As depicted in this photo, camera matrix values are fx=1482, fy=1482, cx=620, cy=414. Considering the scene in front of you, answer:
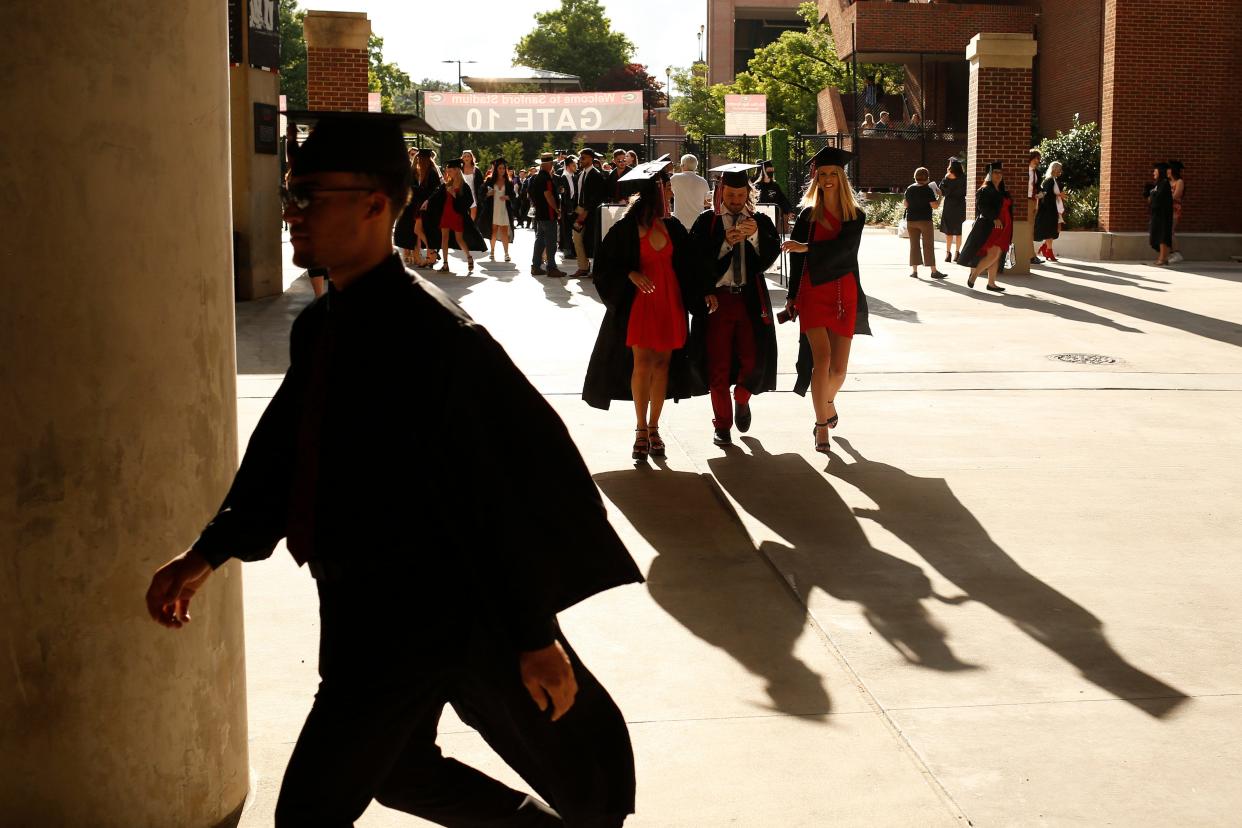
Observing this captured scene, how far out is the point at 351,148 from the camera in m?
2.80

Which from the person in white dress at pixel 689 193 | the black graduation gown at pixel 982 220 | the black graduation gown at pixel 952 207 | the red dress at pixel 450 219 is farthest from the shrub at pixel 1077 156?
the person in white dress at pixel 689 193

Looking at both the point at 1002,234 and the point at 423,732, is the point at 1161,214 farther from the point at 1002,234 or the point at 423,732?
the point at 423,732

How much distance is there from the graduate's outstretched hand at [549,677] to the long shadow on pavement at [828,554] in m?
2.83

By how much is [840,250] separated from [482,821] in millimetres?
6583

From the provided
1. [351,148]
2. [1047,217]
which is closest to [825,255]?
[351,148]

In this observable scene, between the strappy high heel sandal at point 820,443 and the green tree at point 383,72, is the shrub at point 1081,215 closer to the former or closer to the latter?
the strappy high heel sandal at point 820,443

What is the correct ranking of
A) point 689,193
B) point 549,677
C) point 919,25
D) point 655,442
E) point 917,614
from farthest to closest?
point 919,25, point 689,193, point 655,442, point 917,614, point 549,677

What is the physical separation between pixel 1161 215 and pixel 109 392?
23.3m

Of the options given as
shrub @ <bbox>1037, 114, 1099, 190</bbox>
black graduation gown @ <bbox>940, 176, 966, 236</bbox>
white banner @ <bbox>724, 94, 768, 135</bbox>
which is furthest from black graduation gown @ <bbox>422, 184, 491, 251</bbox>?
shrub @ <bbox>1037, 114, 1099, 190</bbox>

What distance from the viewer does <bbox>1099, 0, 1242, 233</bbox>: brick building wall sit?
2555 centimetres

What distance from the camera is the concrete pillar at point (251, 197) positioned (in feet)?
57.8

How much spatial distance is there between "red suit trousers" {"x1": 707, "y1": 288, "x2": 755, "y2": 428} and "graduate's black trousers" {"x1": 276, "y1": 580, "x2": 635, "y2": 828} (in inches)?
255

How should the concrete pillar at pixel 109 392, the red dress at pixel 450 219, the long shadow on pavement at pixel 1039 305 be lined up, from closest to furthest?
the concrete pillar at pixel 109 392 < the long shadow on pavement at pixel 1039 305 < the red dress at pixel 450 219

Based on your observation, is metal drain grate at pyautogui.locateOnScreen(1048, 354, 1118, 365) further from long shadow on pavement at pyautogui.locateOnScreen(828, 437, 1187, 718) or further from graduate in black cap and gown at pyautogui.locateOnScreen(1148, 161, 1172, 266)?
graduate in black cap and gown at pyautogui.locateOnScreen(1148, 161, 1172, 266)
